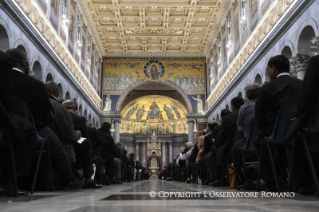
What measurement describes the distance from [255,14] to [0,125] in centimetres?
1535

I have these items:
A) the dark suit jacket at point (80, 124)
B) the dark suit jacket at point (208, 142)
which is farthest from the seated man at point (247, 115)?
the dark suit jacket at point (80, 124)

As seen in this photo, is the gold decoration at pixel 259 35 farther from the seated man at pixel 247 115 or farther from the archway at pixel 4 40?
the seated man at pixel 247 115

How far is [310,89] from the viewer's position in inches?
120

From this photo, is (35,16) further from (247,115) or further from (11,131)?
(11,131)

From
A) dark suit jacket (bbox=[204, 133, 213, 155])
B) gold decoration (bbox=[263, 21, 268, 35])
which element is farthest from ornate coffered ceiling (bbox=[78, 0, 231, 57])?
dark suit jacket (bbox=[204, 133, 213, 155])

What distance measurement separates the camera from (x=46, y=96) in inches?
157

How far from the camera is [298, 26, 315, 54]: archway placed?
11.7 metres

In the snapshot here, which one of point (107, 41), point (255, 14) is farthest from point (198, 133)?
point (255, 14)

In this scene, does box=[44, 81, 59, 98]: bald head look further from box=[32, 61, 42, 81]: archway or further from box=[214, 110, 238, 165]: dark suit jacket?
box=[32, 61, 42, 81]: archway

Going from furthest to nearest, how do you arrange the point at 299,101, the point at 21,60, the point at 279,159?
the point at 279,159
the point at 21,60
the point at 299,101

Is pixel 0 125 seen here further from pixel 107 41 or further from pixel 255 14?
pixel 107 41

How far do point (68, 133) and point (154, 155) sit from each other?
33.5 metres

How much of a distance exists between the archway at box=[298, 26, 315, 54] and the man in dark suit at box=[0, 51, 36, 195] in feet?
34.1

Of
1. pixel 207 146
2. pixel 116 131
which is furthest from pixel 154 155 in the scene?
pixel 207 146
